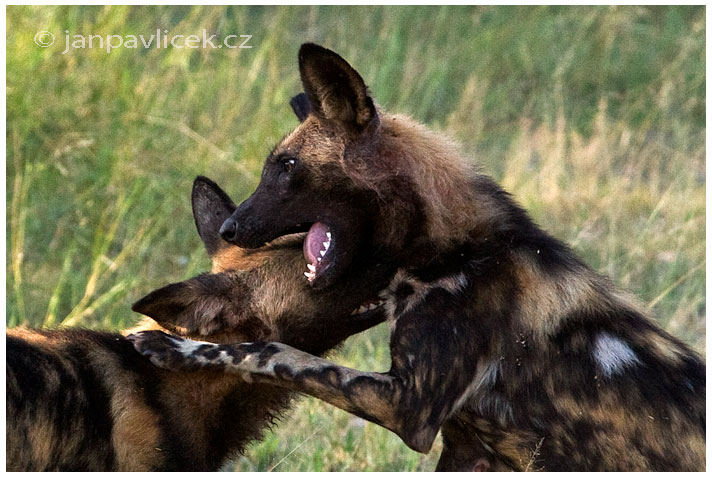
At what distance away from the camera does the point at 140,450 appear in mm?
3545

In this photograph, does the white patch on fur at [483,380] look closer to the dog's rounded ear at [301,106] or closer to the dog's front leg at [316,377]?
the dog's front leg at [316,377]

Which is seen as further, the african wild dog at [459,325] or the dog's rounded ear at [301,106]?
the dog's rounded ear at [301,106]

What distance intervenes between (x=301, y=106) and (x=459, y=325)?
1243 mm

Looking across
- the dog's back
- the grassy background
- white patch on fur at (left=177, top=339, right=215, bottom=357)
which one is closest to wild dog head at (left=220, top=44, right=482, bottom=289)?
white patch on fur at (left=177, top=339, right=215, bottom=357)

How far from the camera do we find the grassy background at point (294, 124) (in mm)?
5910

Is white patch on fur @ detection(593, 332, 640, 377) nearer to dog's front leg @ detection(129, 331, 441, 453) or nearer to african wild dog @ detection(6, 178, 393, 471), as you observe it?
dog's front leg @ detection(129, 331, 441, 453)

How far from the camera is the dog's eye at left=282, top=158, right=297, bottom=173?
13.0ft

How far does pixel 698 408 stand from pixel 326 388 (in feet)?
3.97

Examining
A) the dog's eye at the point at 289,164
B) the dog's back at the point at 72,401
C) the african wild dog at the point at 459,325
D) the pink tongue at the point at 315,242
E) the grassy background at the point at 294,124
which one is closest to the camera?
the dog's back at the point at 72,401

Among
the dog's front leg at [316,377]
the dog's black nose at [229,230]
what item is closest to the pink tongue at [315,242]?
the dog's black nose at [229,230]

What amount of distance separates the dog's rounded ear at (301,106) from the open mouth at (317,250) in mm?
631

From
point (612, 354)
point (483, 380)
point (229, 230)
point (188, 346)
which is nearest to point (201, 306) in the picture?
point (188, 346)

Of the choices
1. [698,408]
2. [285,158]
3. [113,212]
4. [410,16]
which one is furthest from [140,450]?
[410,16]

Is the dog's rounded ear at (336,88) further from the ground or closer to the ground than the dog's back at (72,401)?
further from the ground
